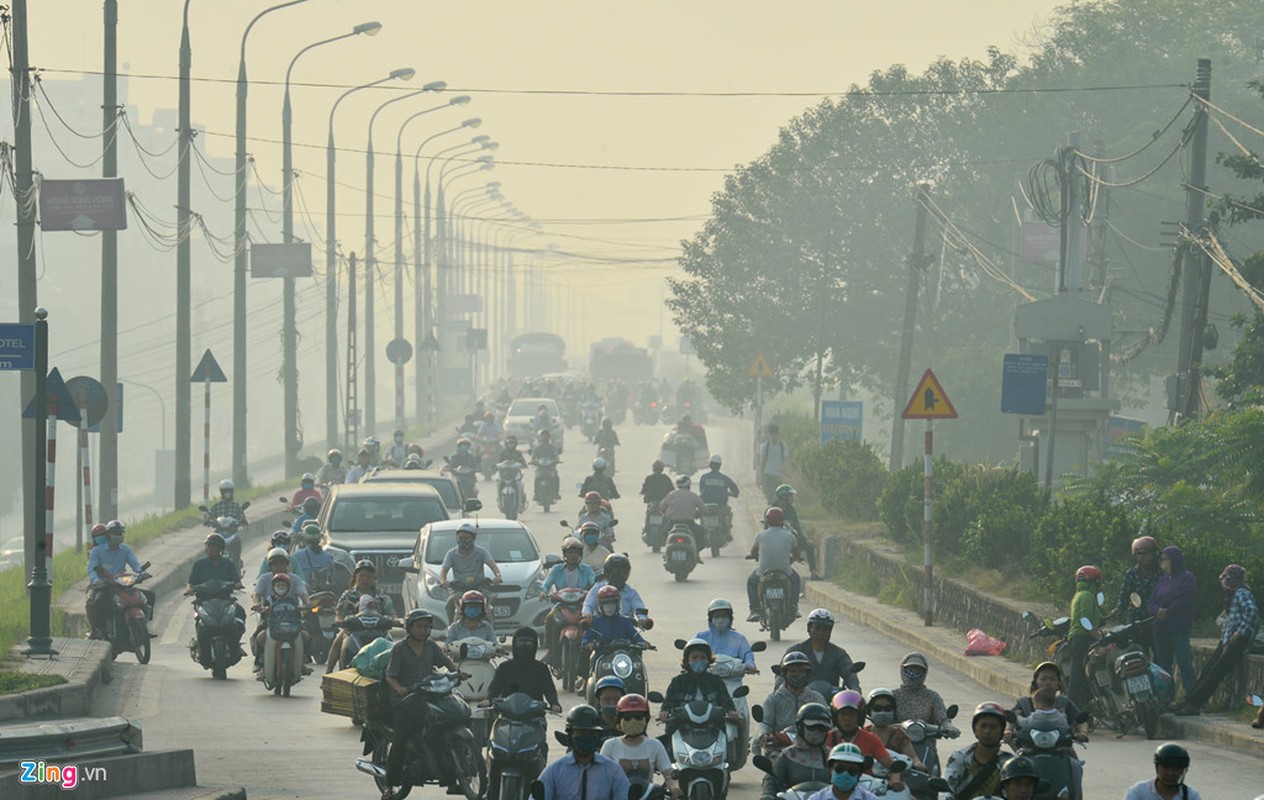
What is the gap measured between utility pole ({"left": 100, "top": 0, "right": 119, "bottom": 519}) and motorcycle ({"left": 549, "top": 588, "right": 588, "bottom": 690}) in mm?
13331

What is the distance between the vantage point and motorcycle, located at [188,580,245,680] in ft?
76.6

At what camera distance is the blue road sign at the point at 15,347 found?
21469mm

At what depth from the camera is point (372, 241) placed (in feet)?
252

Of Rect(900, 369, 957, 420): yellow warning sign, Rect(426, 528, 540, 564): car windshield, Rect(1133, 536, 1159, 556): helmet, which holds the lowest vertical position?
Rect(426, 528, 540, 564): car windshield

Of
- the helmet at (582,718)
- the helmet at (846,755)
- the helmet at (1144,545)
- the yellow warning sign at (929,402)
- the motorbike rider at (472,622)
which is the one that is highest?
the yellow warning sign at (929,402)

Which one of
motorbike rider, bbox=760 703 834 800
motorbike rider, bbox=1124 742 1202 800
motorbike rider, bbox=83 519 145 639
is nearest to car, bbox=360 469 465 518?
motorbike rider, bbox=83 519 145 639

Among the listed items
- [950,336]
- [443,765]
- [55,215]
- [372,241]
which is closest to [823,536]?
[55,215]

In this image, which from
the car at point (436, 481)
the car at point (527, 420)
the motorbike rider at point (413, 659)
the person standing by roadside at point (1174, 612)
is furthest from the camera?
the car at point (527, 420)

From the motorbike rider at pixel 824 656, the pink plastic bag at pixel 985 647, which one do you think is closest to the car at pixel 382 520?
the pink plastic bag at pixel 985 647

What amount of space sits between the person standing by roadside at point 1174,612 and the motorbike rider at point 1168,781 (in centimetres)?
877

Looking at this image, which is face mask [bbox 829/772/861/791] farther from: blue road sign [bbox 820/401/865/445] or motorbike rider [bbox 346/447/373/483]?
blue road sign [bbox 820/401/865/445]

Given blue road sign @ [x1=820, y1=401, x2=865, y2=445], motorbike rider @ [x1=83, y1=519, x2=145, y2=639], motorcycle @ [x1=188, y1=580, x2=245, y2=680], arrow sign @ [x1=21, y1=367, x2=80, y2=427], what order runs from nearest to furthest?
motorcycle @ [x1=188, y1=580, x2=245, y2=680] < arrow sign @ [x1=21, y1=367, x2=80, y2=427] < motorbike rider @ [x1=83, y1=519, x2=145, y2=639] < blue road sign @ [x1=820, y1=401, x2=865, y2=445]

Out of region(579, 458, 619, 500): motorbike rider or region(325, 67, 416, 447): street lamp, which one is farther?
region(325, 67, 416, 447): street lamp

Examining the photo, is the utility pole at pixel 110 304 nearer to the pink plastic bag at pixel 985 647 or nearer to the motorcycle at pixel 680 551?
the motorcycle at pixel 680 551
